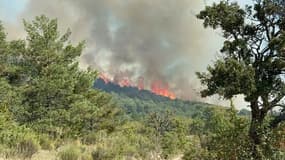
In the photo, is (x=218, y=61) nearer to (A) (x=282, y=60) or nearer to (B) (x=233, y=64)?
(B) (x=233, y=64)

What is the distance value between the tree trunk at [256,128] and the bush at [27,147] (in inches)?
356

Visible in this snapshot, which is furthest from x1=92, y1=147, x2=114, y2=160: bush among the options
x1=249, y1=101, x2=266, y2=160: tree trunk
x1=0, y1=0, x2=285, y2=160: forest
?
x1=249, y1=101, x2=266, y2=160: tree trunk

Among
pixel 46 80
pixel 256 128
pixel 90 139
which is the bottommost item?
pixel 256 128

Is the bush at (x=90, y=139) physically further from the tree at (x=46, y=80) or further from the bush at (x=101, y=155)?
the bush at (x=101, y=155)

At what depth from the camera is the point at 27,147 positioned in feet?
58.3

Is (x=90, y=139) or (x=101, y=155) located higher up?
(x=90, y=139)

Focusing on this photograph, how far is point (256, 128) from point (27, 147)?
9975mm

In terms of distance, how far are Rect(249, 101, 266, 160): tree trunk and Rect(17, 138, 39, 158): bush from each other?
9.05 m

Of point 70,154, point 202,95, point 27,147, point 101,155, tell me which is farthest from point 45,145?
point 202,95

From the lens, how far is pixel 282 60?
849 inches

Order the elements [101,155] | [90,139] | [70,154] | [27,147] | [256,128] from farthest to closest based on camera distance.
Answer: [90,139], [101,155], [256,128], [27,147], [70,154]

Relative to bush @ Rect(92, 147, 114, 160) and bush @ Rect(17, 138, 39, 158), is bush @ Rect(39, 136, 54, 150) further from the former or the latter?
bush @ Rect(92, 147, 114, 160)

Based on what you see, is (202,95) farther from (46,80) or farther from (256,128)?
(46,80)

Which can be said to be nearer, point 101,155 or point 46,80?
point 101,155
